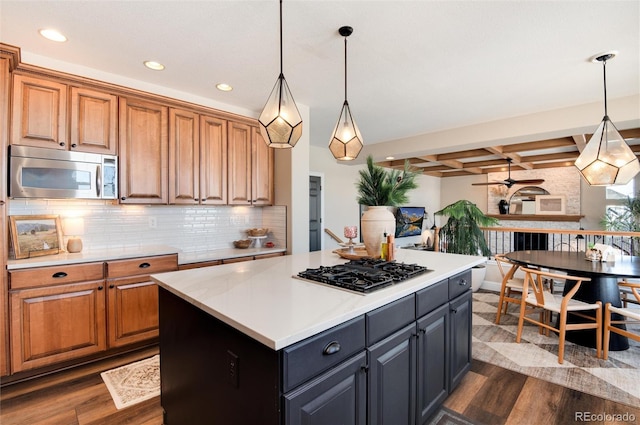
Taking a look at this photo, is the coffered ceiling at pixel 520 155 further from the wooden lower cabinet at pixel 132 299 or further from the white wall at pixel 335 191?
the wooden lower cabinet at pixel 132 299

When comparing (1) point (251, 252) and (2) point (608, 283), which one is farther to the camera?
(1) point (251, 252)

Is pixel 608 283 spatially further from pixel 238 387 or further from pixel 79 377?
pixel 79 377

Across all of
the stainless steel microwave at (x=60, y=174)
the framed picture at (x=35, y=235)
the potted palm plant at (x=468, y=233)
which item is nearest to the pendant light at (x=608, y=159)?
the potted palm plant at (x=468, y=233)

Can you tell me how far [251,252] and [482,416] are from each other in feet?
8.67

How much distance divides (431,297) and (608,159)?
2363 millimetres

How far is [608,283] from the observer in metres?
2.88

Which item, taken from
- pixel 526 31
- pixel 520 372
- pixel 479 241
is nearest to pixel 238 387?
pixel 520 372

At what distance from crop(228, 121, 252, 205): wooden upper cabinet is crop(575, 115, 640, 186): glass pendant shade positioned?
353 centimetres

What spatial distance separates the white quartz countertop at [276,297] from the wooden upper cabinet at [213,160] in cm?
159

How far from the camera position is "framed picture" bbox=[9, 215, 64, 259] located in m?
2.43

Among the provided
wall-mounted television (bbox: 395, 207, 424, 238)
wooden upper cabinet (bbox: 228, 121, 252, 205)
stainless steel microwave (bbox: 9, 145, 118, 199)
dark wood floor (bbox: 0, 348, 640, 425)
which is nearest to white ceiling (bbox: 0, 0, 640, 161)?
wooden upper cabinet (bbox: 228, 121, 252, 205)

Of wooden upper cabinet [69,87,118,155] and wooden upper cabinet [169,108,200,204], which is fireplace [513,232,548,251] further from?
wooden upper cabinet [69,87,118,155]

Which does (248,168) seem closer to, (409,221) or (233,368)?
(233,368)

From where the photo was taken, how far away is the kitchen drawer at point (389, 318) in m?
1.32
